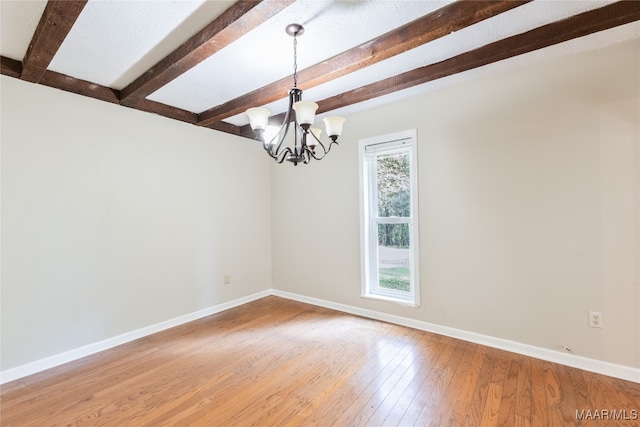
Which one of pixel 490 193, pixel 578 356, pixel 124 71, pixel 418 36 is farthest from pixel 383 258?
pixel 124 71

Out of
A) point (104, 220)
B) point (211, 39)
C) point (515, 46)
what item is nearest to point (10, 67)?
point (104, 220)

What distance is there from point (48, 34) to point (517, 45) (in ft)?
10.0

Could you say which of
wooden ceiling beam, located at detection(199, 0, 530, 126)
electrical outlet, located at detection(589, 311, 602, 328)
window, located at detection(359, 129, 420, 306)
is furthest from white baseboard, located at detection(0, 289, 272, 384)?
electrical outlet, located at detection(589, 311, 602, 328)

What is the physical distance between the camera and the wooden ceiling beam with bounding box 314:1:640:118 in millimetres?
1741

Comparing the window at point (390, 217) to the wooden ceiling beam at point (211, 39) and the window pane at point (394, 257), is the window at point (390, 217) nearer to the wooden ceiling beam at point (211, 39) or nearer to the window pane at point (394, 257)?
the window pane at point (394, 257)

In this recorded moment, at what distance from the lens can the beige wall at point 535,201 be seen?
2.12 m

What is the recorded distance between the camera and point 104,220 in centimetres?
272

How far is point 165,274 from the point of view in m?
3.18

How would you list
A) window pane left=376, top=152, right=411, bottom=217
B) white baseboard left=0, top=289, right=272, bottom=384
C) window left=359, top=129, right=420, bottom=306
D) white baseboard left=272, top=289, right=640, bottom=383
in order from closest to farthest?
white baseboard left=272, top=289, right=640, bottom=383 < white baseboard left=0, top=289, right=272, bottom=384 < window left=359, top=129, right=420, bottom=306 < window pane left=376, top=152, right=411, bottom=217

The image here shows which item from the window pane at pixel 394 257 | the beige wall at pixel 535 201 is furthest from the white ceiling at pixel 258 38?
the window pane at pixel 394 257

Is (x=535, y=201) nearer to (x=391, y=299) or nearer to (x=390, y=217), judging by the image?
(x=390, y=217)

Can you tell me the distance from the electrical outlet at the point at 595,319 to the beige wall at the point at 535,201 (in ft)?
0.11

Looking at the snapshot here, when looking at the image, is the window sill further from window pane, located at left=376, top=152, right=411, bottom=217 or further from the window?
window pane, located at left=376, top=152, right=411, bottom=217

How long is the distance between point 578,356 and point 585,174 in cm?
142
